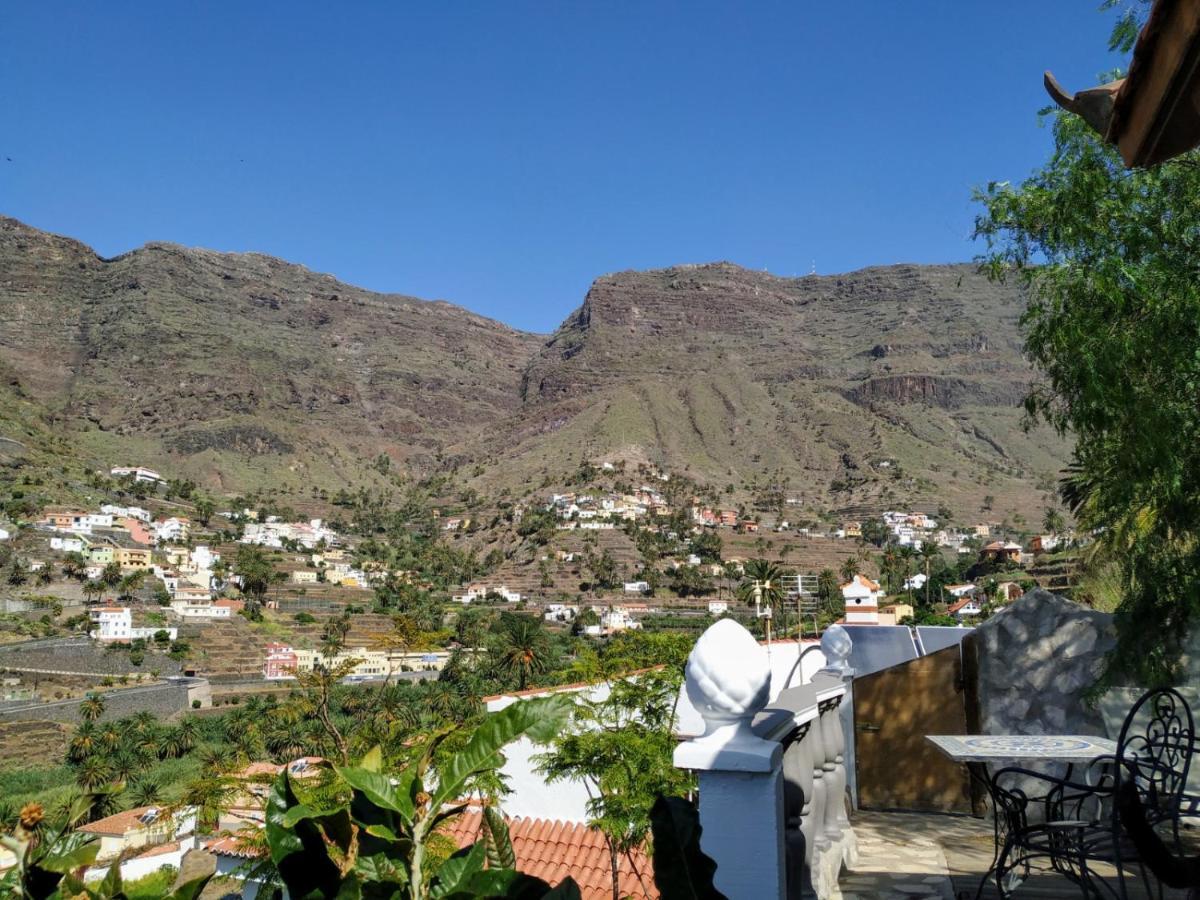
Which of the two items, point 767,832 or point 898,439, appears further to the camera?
point 898,439

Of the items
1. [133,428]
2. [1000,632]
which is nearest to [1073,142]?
[1000,632]

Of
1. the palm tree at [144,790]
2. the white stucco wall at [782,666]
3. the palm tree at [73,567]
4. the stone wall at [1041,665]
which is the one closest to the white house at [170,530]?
the palm tree at [73,567]

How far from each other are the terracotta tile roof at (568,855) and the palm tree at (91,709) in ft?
135

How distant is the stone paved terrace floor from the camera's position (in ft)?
10.3

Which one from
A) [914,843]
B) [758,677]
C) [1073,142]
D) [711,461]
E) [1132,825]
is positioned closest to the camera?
[1132,825]

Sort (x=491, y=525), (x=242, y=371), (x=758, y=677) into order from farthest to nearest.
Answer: (x=242, y=371)
(x=491, y=525)
(x=758, y=677)

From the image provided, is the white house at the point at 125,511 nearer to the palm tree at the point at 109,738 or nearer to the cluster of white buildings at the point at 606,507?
the cluster of white buildings at the point at 606,507

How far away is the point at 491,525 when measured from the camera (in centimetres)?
9375

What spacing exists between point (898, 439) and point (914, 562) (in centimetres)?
3663

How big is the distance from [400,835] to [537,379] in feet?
464

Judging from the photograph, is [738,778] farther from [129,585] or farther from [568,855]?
[129,585]

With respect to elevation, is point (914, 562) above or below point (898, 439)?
below

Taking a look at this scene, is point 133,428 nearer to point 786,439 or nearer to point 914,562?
point 786,439

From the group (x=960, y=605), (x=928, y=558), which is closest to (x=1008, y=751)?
(x=960, y=605)
